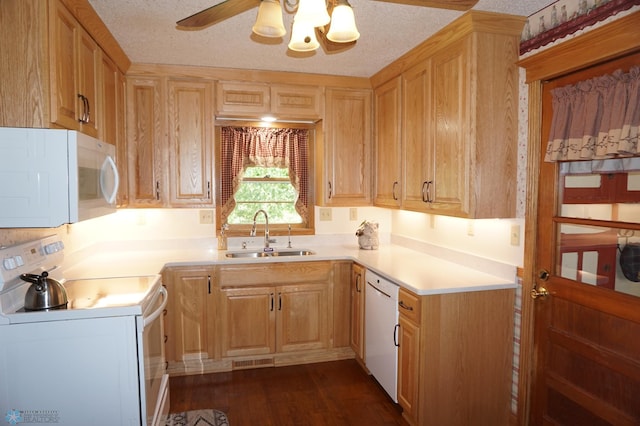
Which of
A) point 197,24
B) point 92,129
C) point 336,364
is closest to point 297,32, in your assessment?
point 197,24

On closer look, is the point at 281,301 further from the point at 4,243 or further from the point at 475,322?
the point at 4,243

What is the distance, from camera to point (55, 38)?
182 centimetres

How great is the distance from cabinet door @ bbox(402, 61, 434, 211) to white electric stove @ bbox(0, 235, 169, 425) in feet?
6.06

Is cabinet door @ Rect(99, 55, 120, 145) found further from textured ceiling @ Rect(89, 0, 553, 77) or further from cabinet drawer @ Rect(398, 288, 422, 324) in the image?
cabinet drawer @ Rect(398, 288, 422, 324)

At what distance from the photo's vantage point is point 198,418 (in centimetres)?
260

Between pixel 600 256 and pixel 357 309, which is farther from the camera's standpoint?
pixel 357 309

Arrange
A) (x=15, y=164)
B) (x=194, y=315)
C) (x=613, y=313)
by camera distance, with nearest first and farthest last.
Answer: (x=15, y=164) < (x=613, y=313) < (x=194, y=315)

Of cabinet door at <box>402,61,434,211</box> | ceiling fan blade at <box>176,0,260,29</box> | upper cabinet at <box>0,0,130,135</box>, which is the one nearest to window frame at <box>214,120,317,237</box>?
cabinet door at <box>402,61,434,211</box>

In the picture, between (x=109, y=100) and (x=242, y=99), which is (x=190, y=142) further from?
(x=109, y=100)

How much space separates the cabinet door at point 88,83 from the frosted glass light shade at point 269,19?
118 cm

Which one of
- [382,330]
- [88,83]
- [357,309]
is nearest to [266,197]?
[357,309]

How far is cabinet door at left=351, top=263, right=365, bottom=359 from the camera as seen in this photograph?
316 centimetres

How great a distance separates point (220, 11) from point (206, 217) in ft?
7.64

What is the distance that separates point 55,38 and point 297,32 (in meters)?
1.09
